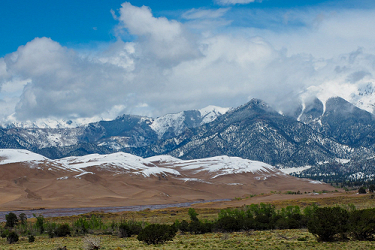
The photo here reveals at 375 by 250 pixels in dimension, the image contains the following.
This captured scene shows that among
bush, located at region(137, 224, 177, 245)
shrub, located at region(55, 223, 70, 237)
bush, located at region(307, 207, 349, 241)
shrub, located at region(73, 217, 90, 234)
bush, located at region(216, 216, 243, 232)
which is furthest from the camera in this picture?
shrub, located at region(73, 217, 90, 234)

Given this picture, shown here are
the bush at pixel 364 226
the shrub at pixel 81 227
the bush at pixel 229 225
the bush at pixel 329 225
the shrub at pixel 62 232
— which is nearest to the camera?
the bush at pixel 329 225

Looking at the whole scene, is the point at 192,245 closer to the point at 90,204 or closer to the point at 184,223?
the point at 184,223

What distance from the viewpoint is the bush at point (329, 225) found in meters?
45.4

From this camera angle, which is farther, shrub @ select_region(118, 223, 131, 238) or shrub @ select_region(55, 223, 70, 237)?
shrub @ select_region(55, 223, 70, 237)

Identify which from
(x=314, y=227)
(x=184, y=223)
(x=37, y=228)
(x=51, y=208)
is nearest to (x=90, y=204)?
(x=51, y=208)

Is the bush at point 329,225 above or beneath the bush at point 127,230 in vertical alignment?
above

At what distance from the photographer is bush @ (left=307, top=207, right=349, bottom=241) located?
45.4 meters

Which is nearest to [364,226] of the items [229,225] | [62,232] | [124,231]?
[229,225]

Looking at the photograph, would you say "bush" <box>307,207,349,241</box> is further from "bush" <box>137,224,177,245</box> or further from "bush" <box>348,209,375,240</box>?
"bush" <box>137,224,177,245</box>

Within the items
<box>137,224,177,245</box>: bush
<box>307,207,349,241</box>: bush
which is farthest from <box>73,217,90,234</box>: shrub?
<box>307,207,349,241</box>: bush

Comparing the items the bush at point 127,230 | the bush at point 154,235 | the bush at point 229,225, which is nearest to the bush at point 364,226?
the bush at point 154,235

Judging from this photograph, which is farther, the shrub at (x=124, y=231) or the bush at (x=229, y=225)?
the bush at (x=229, y=225)

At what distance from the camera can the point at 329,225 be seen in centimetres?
4538

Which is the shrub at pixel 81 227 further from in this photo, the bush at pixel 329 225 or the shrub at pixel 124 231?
the bush at pixel 329 225
